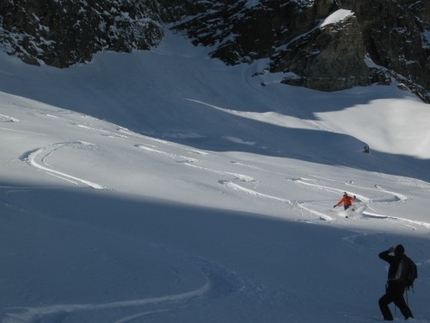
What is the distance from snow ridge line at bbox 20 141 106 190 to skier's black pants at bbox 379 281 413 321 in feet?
21.2

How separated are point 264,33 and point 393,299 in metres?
42.2

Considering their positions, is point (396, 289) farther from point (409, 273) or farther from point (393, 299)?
point (409, 273)

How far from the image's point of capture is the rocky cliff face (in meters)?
37.4

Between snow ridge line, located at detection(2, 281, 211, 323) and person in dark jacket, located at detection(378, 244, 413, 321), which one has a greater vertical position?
person in dark jacket, located at detection(378, 244, 413, 321)

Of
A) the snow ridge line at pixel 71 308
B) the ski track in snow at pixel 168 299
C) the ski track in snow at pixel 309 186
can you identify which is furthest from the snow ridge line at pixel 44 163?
the snow ridge line at pixel 71 308

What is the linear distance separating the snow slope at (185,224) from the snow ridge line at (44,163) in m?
0.06

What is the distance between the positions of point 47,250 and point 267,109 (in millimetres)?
28834

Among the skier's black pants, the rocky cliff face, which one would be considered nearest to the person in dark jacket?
the skier's black pants

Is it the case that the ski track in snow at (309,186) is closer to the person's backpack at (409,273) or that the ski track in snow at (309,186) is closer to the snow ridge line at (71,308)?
the person's backpack at (409,273)

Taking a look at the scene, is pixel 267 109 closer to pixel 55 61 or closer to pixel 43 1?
pixel 55 61

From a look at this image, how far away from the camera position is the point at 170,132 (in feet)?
87.9

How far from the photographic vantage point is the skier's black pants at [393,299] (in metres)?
5.40

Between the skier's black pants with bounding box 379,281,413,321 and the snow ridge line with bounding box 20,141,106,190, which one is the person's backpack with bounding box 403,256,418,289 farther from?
the snow ridge line with bounding box 20,141,106,190

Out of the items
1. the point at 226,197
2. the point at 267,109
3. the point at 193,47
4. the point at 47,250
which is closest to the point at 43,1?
the point at 193,47
